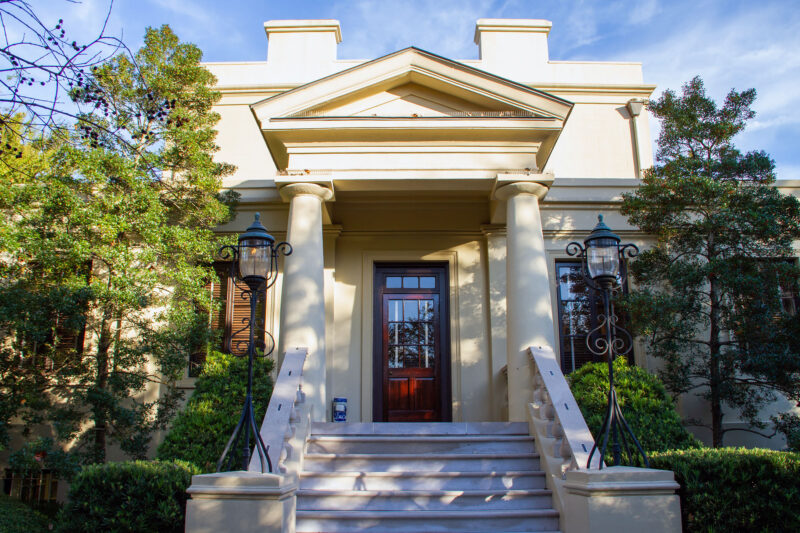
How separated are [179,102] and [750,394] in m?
10.4

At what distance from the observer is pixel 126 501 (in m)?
5.95

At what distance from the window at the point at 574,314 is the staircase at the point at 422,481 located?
360 cm

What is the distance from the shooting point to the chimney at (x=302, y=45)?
13984mm

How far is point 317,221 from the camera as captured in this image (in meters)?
8.98

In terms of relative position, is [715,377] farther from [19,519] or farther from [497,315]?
[19,519]

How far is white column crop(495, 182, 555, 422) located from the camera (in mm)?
8328

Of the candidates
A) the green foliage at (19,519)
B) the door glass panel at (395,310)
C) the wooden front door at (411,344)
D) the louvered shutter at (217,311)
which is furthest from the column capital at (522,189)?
the green foliage at (19,519)

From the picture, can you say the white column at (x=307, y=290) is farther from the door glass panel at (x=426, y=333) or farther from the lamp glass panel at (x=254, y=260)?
the door glass panel at (x=426, y=333)

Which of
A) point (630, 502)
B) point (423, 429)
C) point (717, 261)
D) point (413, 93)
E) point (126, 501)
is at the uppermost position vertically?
point (413, 93)

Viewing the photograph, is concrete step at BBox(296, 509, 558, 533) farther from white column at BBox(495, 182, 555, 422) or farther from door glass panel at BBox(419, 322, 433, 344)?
door glass panel at BBox(419, 322, 433, 344)

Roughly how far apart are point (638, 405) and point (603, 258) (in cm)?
220

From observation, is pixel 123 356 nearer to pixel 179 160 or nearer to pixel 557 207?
pixel 179 160

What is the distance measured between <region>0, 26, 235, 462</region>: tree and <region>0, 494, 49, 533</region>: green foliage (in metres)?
1.21

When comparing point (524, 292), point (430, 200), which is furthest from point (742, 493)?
point (430, 200)
